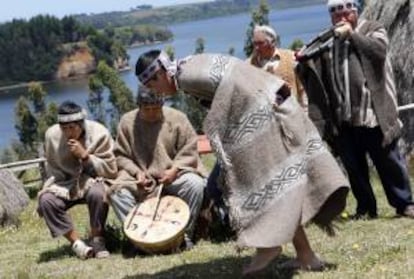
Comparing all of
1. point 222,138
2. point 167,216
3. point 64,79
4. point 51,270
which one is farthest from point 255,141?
point 64,79

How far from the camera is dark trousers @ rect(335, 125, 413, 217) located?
679cm

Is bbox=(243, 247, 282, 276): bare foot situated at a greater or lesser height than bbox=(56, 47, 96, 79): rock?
greater

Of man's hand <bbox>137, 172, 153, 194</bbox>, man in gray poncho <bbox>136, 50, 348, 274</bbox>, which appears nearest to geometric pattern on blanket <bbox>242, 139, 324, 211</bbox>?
man in gray poncho <bbox>136, 50, 348, 274</bbox>

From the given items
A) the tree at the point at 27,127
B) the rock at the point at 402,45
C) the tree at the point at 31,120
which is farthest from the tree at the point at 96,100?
the rock at the point at 402,45

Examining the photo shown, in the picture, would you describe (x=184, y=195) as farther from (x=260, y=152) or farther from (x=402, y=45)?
(x=402, y=45)

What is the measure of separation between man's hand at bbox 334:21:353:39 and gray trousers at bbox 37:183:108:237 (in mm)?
2321

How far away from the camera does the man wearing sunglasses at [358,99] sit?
6.57 m

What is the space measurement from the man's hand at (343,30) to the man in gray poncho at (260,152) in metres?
1.58

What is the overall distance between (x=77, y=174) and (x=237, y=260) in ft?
5.99

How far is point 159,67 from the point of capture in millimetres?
5188

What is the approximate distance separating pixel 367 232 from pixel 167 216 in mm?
1589

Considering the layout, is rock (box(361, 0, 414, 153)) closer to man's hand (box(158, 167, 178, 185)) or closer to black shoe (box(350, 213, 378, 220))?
black shoe (box(350, 213, 378, 220))

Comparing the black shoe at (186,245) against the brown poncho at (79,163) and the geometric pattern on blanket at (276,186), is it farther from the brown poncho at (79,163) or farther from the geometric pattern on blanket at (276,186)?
the geometric pattern on blanket at (276,186)

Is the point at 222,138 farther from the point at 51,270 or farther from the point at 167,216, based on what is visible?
the point at 51,270
